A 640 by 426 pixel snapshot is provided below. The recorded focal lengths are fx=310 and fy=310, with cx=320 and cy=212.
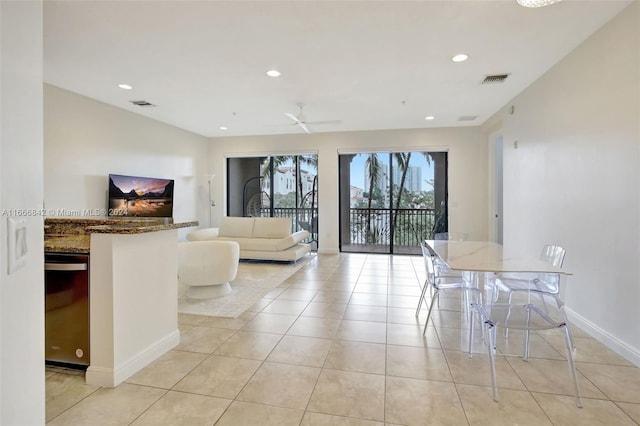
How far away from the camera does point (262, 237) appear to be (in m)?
6.10

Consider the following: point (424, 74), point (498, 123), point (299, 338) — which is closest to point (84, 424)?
point (299, 338)

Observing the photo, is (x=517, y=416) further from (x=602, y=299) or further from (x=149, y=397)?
(x=149, y=397)

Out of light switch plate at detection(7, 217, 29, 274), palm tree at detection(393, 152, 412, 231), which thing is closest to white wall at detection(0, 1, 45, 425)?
light switch plate at detection(7, 217, 29, 274)

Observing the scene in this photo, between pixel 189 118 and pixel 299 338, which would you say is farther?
pixel 189 118

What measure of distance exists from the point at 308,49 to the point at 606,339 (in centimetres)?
363

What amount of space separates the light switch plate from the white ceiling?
Answer: 2150 mm

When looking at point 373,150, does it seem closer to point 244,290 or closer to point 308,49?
point 308,49

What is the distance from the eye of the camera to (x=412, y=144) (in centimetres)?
648

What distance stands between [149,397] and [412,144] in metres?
6.05

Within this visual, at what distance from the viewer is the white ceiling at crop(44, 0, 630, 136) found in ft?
7.96

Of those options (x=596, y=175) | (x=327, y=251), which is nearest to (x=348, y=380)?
(x=596, y=175)

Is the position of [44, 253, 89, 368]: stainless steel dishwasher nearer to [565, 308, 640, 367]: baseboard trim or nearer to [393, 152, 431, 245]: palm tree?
[565, 308, 640, 367]: baseboard trim

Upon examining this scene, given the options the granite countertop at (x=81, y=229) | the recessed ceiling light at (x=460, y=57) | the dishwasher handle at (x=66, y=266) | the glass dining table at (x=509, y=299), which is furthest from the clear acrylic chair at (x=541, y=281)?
the dishwasher handle at (x=66, y=266)

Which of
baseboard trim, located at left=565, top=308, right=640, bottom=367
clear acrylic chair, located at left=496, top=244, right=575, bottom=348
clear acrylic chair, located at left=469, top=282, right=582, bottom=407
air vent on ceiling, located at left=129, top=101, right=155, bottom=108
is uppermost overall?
air vent on ceiling, located at left=129, top=101, right=155, bottom=108
